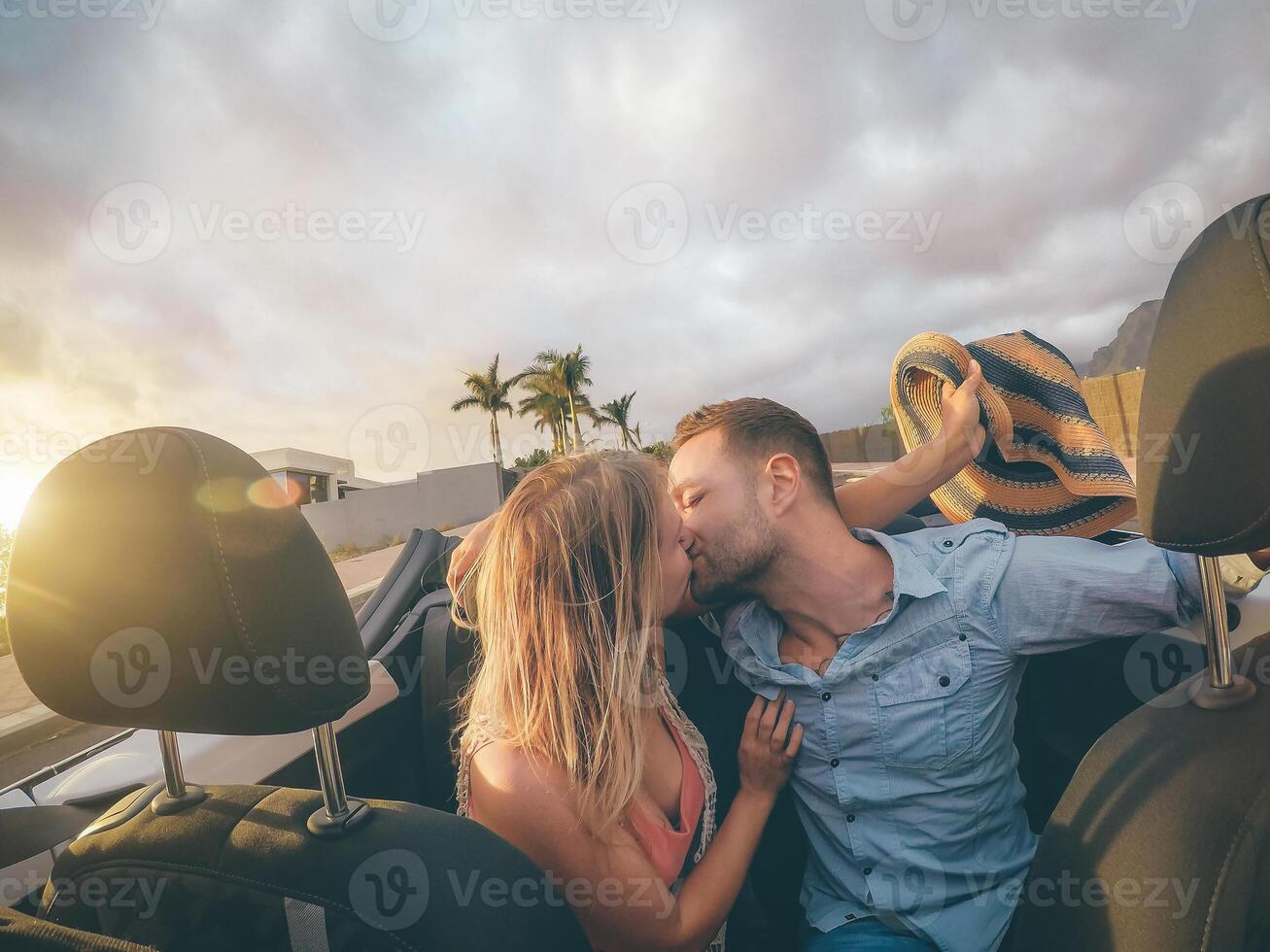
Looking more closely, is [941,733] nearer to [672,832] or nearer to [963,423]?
[672,832]

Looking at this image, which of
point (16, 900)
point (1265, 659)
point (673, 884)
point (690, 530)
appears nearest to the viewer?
point (1265, 659)

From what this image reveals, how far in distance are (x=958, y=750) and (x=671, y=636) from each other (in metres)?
0.81

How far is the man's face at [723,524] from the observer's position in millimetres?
1850

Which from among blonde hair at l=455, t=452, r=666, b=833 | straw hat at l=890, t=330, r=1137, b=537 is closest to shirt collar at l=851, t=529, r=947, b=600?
straw hat at l=890, t=330, r=1137, b=537

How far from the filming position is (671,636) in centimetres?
197

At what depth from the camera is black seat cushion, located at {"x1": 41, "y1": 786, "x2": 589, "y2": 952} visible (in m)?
0.90

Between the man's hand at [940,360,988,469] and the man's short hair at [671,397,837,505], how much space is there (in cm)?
37

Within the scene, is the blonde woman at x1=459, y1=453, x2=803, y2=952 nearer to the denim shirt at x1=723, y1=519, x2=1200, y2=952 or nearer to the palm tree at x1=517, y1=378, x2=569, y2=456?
the denim shirt at x1=723, y1=519, x2=1200, y2=952

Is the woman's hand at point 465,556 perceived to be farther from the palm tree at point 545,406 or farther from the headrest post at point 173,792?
the palm tree at point 545,406

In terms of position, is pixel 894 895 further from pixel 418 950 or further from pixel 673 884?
pixel 418 950

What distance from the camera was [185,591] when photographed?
0.88m

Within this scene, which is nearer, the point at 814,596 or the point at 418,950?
the point at 418,950

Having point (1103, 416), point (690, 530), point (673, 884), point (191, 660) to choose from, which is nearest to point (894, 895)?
point (673, 884)

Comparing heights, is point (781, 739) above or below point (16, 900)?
below
